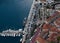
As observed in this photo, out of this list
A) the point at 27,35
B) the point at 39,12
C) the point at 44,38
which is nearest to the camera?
the point at 44,38

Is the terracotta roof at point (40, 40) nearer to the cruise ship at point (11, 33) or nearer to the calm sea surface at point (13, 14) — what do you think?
the calm sea surface at point (13, 14)

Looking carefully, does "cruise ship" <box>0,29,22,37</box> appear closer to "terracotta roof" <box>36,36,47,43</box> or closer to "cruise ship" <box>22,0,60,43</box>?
"cruise ship" <box>22,0,60,43</box>

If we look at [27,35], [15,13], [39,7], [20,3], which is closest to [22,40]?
[27,35]

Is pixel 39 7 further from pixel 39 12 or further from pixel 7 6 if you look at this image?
pixel 7 6

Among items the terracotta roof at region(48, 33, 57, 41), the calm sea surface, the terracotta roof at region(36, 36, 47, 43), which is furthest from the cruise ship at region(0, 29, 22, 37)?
the terracotta roof at region(48, 33, 57, 41)

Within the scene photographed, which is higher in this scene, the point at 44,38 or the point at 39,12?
the point at 44,38

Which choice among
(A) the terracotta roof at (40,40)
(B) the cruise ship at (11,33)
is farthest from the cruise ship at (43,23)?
(B) the cruise ship at (11,33)
